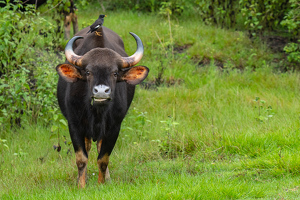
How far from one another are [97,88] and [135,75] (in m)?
0.69

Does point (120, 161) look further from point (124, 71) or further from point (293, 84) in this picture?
point (293, 84)

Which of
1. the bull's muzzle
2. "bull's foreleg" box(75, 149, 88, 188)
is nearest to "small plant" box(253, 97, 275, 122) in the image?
"bull's foreleg" box(75, 149, 88, 188)

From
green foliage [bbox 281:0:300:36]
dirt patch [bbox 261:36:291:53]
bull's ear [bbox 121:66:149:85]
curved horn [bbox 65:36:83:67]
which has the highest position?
curved horn [bbox 65:36:83:67]

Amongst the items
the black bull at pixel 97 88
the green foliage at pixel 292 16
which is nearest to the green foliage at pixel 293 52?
the green foliage at pixel 292 16

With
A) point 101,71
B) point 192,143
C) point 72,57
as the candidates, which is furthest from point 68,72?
point 192,143

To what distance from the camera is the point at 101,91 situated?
3.91 meters

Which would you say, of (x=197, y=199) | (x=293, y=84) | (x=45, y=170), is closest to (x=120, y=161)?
(x=45, y=170)

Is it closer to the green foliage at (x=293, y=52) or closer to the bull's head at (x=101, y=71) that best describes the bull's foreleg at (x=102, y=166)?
the bull's head at (x=101, y=71)

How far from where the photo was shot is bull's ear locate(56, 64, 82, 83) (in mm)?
4359

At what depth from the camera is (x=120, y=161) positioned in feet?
18.1

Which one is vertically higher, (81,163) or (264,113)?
(81,163)

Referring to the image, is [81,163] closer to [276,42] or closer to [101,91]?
[101,91]

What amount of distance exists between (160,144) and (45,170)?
1530 millimetres

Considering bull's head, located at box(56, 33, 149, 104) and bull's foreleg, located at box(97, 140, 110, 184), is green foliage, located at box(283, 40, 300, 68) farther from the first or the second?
bull's foreleg, located at box(97, 140, 110, 184)
